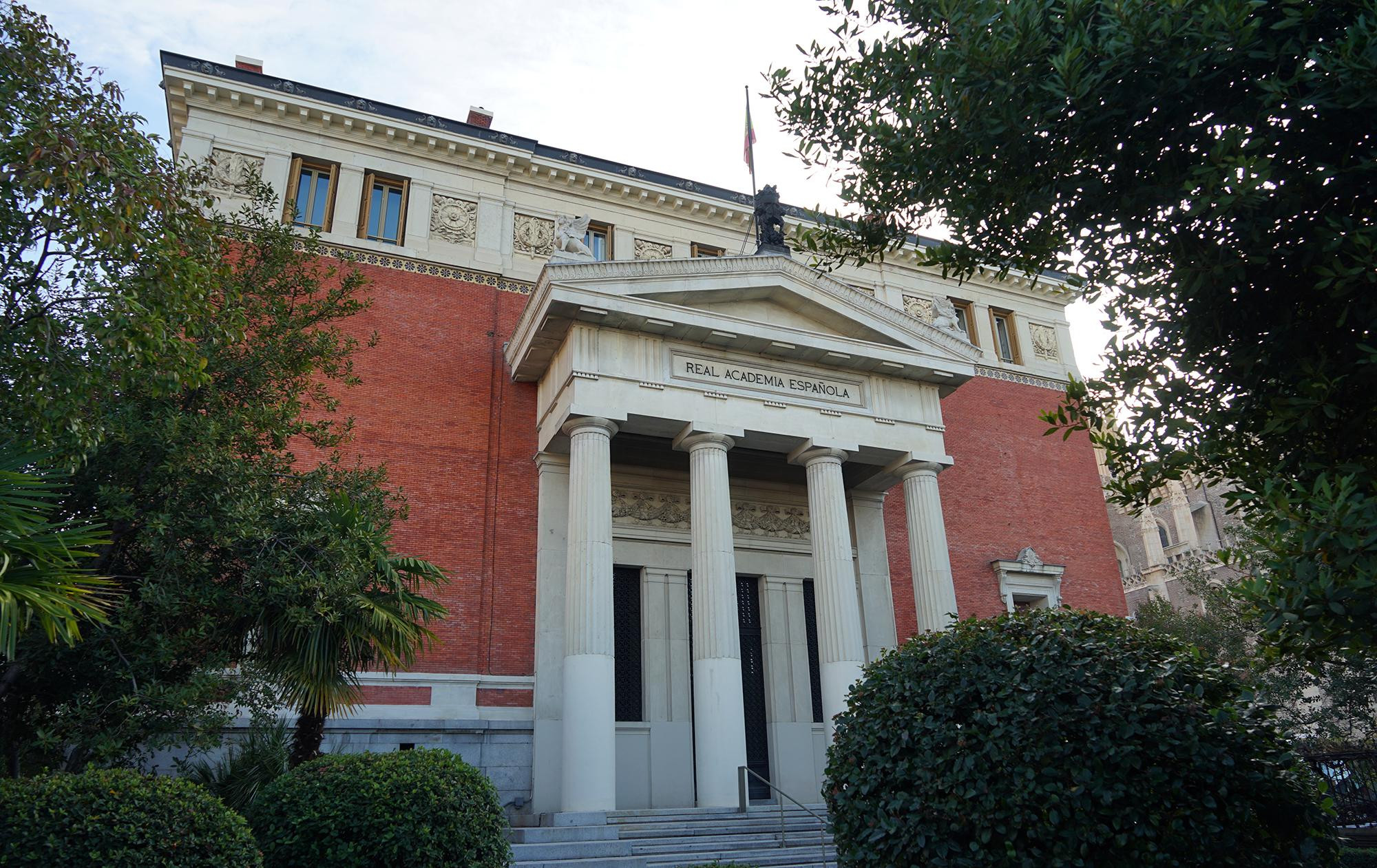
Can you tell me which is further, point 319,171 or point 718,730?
point 319,171

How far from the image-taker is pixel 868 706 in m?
7.77

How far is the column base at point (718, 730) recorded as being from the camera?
1560cm

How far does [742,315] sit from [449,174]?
8111mm

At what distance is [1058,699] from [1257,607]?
1667 millimetres

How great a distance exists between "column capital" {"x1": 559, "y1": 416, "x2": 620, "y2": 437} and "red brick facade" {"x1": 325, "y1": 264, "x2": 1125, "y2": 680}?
279 cm

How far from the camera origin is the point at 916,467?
65.8ft

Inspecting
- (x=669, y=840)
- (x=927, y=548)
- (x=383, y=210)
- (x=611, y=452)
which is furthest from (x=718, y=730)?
(x=383, y=210)

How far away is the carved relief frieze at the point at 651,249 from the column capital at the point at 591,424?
7523 millimetres

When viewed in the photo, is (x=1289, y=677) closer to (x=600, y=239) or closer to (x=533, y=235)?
(x=600, y=239)

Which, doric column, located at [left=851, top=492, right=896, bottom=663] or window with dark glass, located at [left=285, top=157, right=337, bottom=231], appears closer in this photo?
window with dark glass, located at [left=285, top=157, right=337, bottom=231]

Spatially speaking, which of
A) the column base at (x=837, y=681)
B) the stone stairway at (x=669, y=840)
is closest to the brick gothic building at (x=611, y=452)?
the column base at (x=837, y=681)

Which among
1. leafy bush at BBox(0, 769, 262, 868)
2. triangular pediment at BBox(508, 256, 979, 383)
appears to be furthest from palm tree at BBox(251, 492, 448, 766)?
triangular pediment at BBox(508, 256, 979, 383)

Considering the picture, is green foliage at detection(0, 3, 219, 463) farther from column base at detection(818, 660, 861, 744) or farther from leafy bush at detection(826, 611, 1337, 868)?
column base at detection(818, 660, 861, 744)

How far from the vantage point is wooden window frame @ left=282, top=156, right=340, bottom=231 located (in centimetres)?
2067
